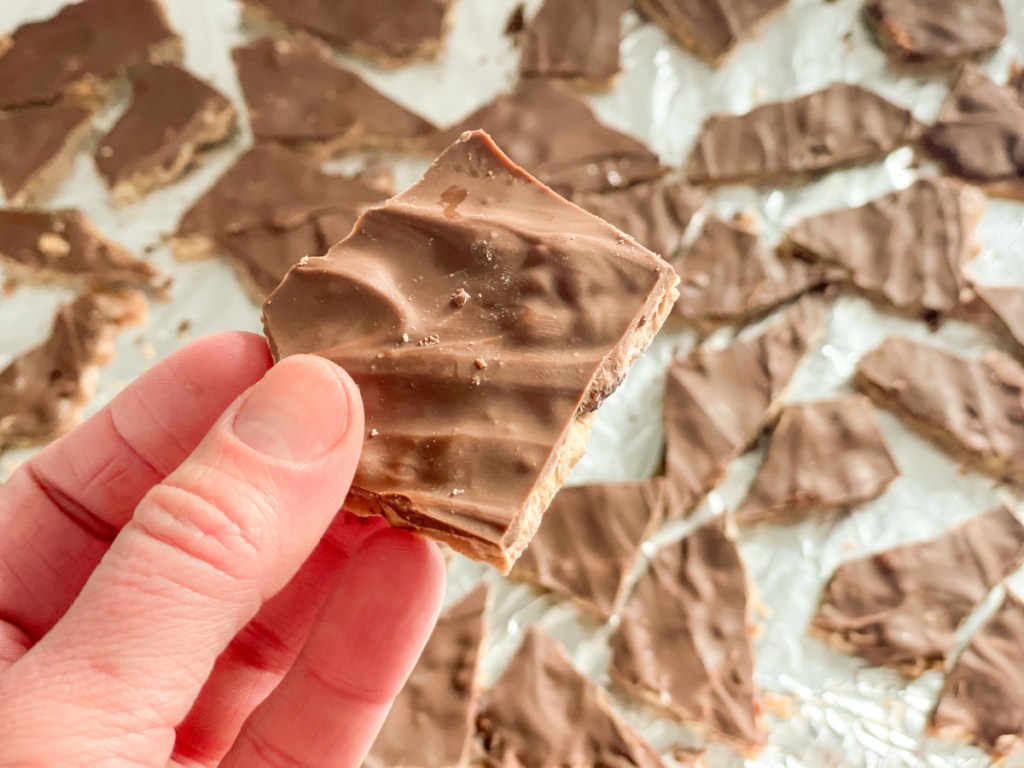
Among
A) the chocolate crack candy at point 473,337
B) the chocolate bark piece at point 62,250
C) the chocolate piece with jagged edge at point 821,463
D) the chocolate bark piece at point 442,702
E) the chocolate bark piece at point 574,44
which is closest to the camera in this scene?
the chocolate crack candy at point 473,337

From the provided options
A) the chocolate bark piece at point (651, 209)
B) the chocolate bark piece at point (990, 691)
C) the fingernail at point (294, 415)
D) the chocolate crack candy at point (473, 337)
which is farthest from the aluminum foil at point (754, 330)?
the fingernail at point (294, 415)

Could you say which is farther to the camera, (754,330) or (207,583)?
(754,330)

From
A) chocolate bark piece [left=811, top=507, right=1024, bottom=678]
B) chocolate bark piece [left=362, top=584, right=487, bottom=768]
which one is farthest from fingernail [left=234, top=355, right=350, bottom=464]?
chocolate bark piece [left=811, top=507, right=1024, bottom=678]

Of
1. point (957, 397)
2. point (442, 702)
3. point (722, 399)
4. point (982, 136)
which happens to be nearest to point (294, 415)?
point (442, 702)

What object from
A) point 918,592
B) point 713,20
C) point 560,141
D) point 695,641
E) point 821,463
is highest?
point 713,20

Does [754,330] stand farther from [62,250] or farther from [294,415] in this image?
[62,250]

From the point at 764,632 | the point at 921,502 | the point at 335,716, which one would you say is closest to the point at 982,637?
the point at 921,502

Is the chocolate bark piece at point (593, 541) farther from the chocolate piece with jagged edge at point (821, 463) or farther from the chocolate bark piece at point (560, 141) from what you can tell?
the chocolate bark piece at point (560, 141)
